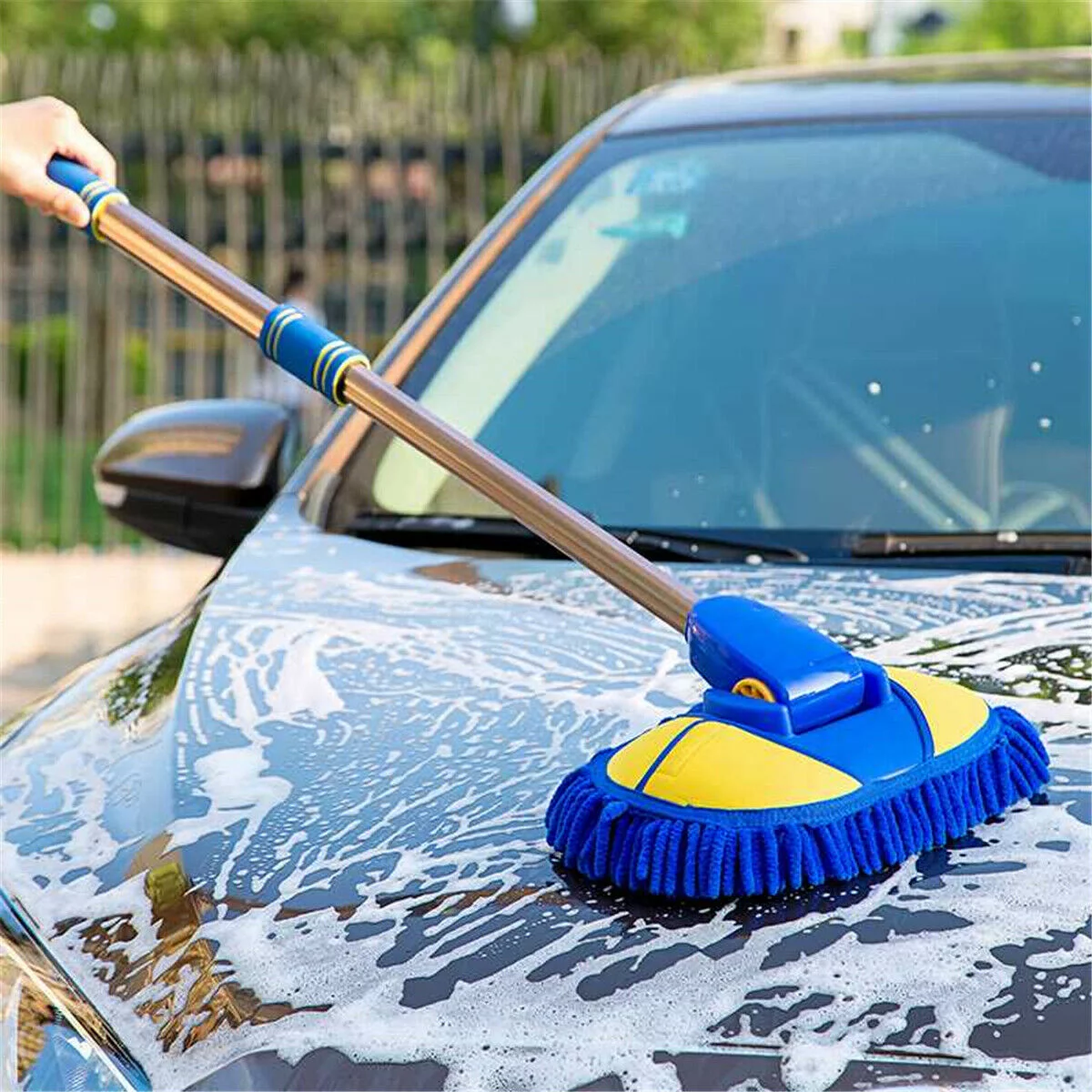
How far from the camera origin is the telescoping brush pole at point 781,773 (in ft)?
3.90

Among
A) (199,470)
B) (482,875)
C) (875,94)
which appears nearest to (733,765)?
(482,875)

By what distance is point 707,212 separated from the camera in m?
2.33

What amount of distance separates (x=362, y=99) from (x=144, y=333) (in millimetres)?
2253

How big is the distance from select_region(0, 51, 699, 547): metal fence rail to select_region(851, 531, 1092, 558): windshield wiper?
18.3 feet

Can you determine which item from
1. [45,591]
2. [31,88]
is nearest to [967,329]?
[45,591]

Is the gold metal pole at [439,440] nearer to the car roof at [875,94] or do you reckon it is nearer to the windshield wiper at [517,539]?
the windshield wiper at [517,539]

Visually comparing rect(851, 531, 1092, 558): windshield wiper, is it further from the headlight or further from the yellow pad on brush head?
the headlight

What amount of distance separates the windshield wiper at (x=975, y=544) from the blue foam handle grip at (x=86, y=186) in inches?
33.7

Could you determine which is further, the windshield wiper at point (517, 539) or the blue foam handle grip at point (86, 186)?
the windshield wiper at point (517, 539)

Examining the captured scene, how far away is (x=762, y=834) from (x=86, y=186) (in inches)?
39.0

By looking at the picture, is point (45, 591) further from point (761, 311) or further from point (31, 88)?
point (761, 311)

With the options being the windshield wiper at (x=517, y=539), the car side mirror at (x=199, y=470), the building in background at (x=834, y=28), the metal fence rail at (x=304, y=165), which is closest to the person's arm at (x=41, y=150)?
the windshield wiper at (x=517, y=539)

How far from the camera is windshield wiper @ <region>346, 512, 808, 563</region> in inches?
76.0

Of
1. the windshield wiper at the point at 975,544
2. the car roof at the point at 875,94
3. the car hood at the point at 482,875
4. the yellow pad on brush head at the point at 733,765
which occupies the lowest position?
the car hood at the point at 482,875
